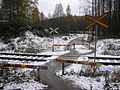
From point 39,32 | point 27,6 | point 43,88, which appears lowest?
point 43,88

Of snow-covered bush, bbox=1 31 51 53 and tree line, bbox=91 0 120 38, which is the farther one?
tree line, bbox=91 0 120 38

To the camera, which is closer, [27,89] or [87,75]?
[27,89]

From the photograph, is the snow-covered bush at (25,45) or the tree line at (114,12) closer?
the snow-covered bush at (25,45)

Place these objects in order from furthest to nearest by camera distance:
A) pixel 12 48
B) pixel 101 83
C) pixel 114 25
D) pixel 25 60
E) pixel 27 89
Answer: pixel 114 25, pixel 12 48, pixel 25 60, pixel 101 83, pixel 27 89

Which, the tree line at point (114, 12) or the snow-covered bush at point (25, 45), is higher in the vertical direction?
the tree line at point (114, 12)

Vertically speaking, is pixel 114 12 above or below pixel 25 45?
above

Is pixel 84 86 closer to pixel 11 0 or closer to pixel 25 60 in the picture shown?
pixel 25 60

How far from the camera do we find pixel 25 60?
17984 millimetres

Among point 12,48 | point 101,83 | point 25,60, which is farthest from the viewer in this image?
point 12,48

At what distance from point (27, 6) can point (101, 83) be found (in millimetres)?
42560

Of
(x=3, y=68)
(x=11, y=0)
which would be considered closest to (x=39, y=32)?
(x=11, y=0)

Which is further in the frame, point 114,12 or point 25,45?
point 114,12

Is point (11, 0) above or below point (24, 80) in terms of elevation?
above

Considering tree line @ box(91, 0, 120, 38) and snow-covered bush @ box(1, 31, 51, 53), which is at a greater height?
tree line @ box(91, 0, 120, 38)
